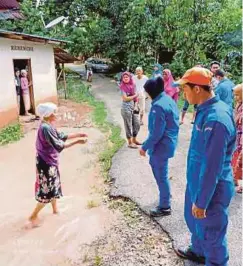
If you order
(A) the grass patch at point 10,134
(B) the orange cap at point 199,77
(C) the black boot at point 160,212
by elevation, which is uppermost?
(B) the orange cap at point 199,77

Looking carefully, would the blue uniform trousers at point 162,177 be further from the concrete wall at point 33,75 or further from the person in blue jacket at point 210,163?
the concrete wall at point 33,75

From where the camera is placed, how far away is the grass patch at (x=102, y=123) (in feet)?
22.0

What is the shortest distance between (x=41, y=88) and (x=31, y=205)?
8.03m

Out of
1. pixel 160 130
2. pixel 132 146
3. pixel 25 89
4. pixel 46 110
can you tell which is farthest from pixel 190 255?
pixel 25 89

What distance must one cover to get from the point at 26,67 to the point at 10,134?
364cm

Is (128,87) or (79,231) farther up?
(128,87)

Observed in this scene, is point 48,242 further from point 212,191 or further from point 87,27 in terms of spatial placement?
point 87,27

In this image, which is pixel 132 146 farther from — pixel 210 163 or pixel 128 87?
pixel 210 163

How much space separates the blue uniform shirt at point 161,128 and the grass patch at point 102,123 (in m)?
2.05

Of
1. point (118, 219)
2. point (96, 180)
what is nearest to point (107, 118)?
point (96, 180)

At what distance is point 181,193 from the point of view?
15.7 ft

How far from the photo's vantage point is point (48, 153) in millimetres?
4125

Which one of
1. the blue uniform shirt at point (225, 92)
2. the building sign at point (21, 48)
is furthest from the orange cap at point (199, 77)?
the building sign at point (21, 48)

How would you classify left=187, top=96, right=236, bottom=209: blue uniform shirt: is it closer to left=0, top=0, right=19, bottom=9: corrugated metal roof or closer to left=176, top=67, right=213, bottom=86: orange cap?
left=176, top=67, right=213, bottom=86: orange cap
